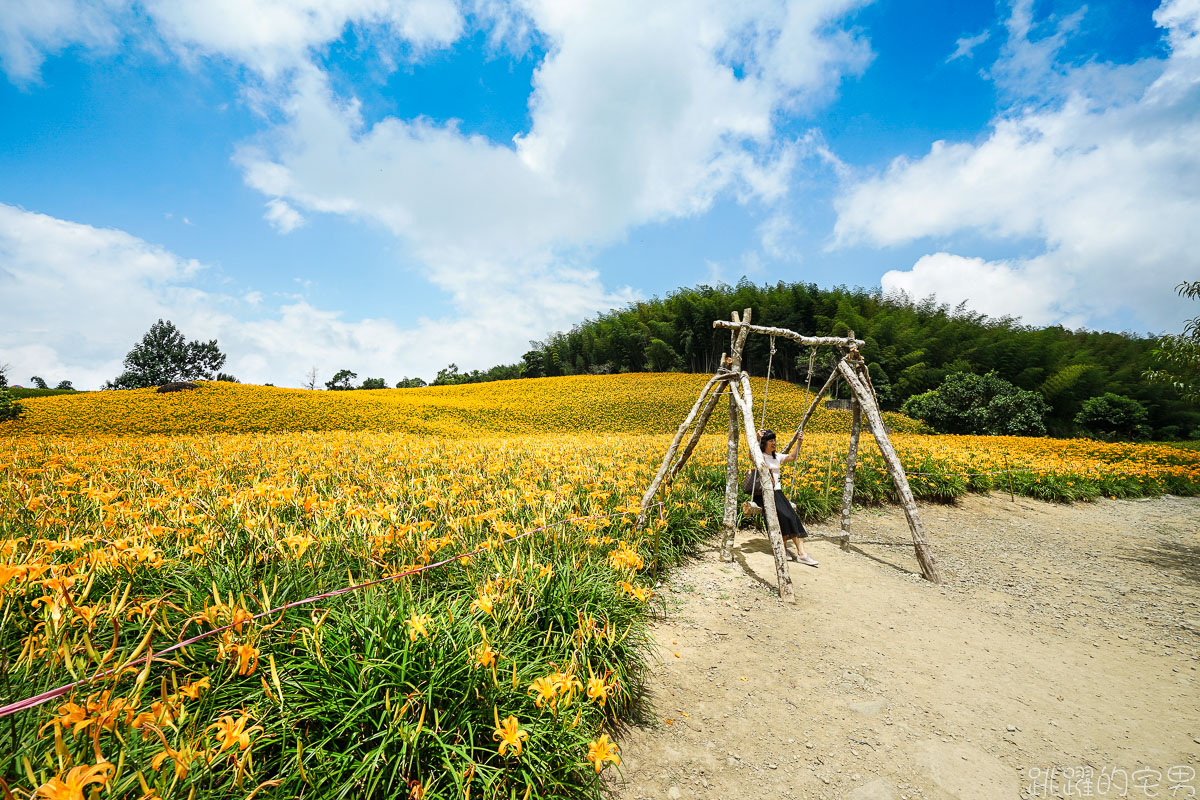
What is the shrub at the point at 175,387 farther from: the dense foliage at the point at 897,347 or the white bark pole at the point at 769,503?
the dense foliage at the point at 897,347

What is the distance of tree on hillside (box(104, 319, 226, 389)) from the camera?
1673 inches

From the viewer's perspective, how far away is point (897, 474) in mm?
4379

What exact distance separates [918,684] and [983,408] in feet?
67.6

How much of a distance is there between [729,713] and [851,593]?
208cm

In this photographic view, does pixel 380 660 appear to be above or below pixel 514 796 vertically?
above

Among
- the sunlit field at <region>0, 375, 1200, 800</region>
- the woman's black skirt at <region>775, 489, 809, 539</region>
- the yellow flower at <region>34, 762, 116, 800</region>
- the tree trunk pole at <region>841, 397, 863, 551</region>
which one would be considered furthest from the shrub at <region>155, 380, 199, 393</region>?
the tree trunk pole at <region>841, 397, 863, 551</region>

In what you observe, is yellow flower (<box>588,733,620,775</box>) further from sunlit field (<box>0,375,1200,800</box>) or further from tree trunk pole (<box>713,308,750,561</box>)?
tree trunk pole (<box>713,308,750,561</box>)

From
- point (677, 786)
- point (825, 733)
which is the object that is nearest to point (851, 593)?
point (825, 733)

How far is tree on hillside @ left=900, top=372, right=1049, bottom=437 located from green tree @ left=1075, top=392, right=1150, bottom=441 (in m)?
2.01

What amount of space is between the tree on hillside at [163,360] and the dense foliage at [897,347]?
40039 mm

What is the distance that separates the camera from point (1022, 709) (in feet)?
8.02

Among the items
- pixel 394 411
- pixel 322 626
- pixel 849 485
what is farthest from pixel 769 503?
pixel 394 411

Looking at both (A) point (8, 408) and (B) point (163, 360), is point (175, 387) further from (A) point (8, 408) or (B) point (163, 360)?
(B) point (163, 360)

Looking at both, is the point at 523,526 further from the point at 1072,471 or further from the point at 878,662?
the point at 1072,471
